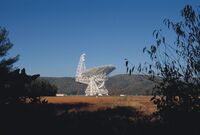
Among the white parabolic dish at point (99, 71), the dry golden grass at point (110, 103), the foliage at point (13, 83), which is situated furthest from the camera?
the white parabolic dish at point (99, 71)

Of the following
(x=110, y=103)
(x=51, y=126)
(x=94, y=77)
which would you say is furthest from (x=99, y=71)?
(x=51, y=126)

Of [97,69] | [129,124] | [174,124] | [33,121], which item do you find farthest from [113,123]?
[97,69]

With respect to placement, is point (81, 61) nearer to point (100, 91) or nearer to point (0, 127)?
point (100, 91)

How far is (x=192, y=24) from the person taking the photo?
10523 mm

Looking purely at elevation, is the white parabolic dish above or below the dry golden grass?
above

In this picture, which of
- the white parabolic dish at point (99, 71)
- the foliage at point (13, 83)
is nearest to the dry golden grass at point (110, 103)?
the foliage at point (13, 83)

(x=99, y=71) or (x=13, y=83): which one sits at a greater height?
(x=99, y=71)

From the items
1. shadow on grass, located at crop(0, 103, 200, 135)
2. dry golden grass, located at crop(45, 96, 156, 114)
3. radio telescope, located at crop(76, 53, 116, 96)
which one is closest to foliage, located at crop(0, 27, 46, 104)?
shadow on grass, located at crop(0, 103, 200, 135)

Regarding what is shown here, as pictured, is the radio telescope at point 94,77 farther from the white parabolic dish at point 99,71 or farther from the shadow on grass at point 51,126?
the shadow on grass at point 51,126

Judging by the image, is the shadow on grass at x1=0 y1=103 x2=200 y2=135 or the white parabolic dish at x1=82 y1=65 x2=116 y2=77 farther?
the white parabolic dish at x1=82 y1=65 x2=116 y2=77

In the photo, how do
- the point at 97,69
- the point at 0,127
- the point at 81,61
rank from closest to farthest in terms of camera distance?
the point at 0,127 < the point at 97,69 < the point at 81,61

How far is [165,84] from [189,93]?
73 cm

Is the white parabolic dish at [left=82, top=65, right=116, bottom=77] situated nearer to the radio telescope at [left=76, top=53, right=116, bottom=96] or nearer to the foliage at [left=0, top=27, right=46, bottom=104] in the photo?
the radio telescope at [left=76, top=53, right=116, bottom=96]

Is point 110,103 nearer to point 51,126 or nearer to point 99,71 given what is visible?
point 51,126
